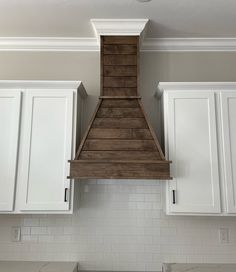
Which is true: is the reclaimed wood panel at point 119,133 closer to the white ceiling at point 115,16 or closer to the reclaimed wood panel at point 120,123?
the reclaimed wood panel at point 120,123

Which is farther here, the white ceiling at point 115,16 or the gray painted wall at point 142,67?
the gray painted wall at point 142,67

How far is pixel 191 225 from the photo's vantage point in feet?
8.71

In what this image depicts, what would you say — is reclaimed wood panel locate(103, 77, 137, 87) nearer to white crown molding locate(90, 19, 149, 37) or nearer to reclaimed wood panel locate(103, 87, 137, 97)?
reclaimed wood panel locate(103, 87, 137, 97)

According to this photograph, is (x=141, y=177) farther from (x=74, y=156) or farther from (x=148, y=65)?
(x=148, y=65)

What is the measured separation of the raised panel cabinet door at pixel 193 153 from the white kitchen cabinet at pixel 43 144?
86 cm

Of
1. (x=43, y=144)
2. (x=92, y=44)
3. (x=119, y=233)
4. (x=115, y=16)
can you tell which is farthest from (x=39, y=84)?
(x=119, y=233)

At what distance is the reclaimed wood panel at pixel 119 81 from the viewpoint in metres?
2.59

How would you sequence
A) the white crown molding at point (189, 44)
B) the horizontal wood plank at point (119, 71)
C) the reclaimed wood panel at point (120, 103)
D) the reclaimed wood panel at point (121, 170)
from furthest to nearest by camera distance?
1. the white crown molding at point (189, 44)
2. the horizontal wood plank at point (119, 71)
3. the reclaimed wood panel at point (120, 103)
4. the reclaimed wood panel at point (121, 170)

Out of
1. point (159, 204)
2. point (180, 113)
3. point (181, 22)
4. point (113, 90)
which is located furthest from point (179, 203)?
point (181, 22)

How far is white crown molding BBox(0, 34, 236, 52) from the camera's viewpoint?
114 inches

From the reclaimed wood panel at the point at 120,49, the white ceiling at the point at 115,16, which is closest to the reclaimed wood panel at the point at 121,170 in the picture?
the reclaimed wood panel at the point at 120,49

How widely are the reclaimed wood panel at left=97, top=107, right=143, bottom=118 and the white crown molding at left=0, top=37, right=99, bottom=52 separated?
0.83 meters

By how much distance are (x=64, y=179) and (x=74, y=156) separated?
21 centimetres

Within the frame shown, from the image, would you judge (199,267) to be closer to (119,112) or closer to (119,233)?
(119,233)
